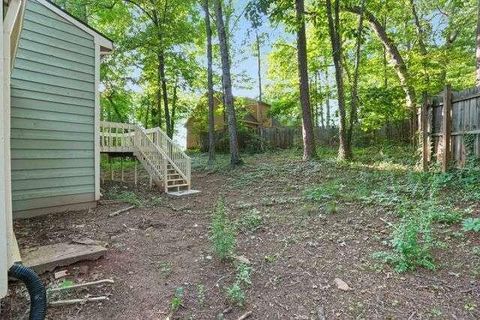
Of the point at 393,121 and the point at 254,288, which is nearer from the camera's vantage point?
the point at 254,288

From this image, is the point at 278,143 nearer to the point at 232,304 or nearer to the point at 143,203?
the point at 143,203

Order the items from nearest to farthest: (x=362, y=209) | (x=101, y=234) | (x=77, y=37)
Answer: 1. (x=101, y=234)
2. (x=362, y=209)
3. (x=77, y=37)

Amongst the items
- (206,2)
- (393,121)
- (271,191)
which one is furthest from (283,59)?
(271,191)

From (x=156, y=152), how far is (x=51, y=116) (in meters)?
2.94

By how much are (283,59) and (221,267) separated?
1329 cm

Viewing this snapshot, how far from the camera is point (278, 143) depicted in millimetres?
18469

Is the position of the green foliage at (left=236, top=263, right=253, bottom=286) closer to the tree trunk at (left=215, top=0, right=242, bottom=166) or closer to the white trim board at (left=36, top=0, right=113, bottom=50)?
the white trim board at (left=36, top=0, right=113, bottom=50)

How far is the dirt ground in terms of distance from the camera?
8.96 ft

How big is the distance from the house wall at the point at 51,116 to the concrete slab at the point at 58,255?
2.11 meters

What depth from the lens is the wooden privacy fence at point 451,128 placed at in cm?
594

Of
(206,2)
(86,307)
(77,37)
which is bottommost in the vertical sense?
(86,307)

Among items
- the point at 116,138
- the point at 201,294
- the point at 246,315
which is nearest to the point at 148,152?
the point at 116,138

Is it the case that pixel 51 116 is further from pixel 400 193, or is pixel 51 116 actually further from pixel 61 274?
pixel 400 193

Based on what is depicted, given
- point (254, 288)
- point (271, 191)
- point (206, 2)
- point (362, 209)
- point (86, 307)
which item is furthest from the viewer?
point (206, 2)
